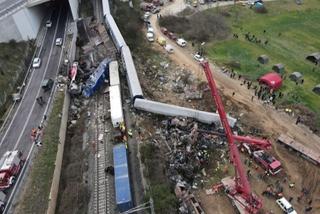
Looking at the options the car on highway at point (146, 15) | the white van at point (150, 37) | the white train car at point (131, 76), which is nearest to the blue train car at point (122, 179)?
the white train car at point (131, 76)

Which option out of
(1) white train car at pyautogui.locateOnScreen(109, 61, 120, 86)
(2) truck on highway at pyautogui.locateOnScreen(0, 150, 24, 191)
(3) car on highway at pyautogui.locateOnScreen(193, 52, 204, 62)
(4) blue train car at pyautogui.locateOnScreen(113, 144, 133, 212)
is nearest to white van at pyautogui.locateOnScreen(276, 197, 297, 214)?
(4) blue train car at pyautogui.locateOnScreen(113, 144, 133, 212)

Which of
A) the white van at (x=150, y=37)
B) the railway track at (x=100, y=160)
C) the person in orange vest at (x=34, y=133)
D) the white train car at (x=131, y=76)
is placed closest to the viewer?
the railway track at (x=100, y=160)

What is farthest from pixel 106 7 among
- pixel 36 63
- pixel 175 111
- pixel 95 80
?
pixel 175 111

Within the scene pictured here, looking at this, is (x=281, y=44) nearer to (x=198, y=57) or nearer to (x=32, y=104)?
(x=198, y=57)

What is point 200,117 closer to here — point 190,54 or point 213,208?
point 213,208

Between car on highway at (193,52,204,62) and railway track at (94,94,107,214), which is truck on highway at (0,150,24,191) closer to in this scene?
railway track at (94,94,107,214)

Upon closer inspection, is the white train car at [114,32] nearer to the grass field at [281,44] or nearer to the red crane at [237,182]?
the grass field at [281,44]
